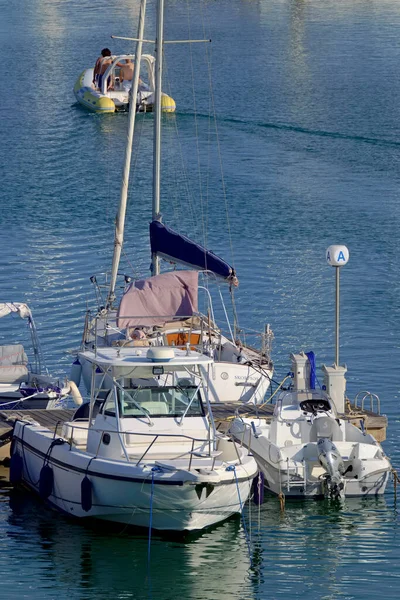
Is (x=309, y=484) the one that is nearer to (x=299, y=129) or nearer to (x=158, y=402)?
(x=158, y=402)

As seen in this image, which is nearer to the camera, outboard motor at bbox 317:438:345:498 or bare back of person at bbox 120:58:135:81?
outboard motor at bbox 317:438:345:498

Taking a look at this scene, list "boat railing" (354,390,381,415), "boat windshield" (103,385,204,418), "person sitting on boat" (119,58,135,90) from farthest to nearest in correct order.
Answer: "person sitting on boat" (119,58,135,90)
"boat railing" (354,390,381,415)
"boat windshield" (103,385,204,418)

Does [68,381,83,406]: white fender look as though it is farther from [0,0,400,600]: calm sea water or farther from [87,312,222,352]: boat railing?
[0,0,400,600]: calm sea water

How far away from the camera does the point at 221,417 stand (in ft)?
84.3

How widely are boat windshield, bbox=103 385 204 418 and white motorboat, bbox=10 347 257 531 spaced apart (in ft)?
0.06

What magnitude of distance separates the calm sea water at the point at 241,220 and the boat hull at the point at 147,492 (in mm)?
412

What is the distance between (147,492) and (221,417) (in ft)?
18.8

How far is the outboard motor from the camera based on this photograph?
22406 mm

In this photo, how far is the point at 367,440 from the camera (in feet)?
77.3

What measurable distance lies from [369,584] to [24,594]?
209 inches

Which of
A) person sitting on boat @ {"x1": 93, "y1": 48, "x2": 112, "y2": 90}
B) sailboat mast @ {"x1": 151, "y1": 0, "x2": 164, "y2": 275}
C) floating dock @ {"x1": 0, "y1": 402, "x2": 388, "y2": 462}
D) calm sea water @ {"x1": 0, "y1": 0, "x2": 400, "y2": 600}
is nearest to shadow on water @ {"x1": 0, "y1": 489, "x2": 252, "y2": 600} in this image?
calm sea water @ {"x1": 0, "y1": 0, "x2": 400, "y2": 600}

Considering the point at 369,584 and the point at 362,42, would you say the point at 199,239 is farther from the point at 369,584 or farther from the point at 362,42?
the point at 362,42

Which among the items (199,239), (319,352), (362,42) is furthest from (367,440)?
(362,42)

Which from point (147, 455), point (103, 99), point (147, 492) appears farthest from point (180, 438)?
point (103, 99)
